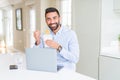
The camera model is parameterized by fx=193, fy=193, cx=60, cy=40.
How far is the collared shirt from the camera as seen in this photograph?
1853 millimetres

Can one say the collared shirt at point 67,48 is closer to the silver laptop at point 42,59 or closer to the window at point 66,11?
the silver laptop at point 42,59

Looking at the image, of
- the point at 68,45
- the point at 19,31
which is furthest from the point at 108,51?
the point at 19,31

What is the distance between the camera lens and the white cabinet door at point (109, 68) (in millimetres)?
2988

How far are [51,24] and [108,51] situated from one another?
1624 mm

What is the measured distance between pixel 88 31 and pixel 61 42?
4.75 feet

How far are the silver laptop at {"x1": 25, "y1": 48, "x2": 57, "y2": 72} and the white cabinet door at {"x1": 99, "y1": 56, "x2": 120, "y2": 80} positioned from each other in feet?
5.20

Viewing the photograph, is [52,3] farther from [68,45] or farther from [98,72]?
[68,45]

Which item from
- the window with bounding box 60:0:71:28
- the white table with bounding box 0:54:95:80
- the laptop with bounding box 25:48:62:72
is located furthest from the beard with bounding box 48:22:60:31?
the window with bounding box 60:0:71:28

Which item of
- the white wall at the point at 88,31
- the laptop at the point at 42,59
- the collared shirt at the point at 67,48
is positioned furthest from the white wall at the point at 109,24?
the laptop at the point at 42,59

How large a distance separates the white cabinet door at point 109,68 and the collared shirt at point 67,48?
4.16ft

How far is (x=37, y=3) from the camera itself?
5934 mm

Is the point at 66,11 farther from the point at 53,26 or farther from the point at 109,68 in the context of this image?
the point at 53,26

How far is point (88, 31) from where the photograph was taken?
3.35 m

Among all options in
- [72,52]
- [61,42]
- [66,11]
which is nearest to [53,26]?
[61,42]
